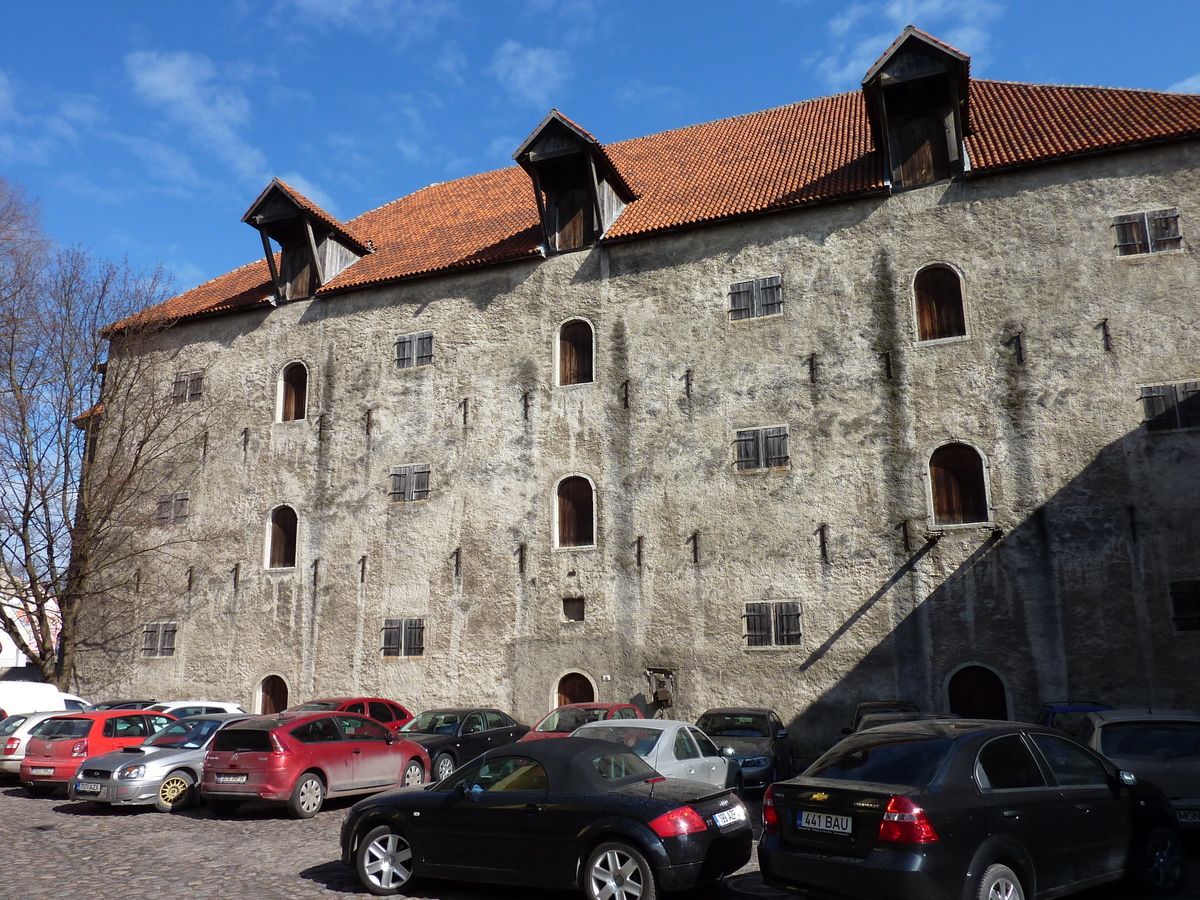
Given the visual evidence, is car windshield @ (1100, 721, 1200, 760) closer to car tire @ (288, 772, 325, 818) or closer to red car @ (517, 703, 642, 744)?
red car @ (517, 703, 642, 744)

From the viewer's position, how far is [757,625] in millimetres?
18016

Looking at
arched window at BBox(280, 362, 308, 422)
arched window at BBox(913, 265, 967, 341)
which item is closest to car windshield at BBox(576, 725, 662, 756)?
arched window at BBox(913, 265, 967, 341)

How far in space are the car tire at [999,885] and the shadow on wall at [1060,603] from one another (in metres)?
10.8

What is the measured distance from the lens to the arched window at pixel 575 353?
2084cm

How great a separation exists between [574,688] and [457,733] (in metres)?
4.10

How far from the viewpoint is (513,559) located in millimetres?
20188

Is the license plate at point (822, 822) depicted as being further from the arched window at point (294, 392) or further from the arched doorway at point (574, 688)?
the arched window at point (294, 392)

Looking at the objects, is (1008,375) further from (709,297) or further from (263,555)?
(263,555)

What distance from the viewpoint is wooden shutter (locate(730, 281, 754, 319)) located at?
19.6 metres

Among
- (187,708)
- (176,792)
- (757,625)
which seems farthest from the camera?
(187,708)

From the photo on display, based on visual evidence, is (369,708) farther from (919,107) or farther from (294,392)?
(919,107)

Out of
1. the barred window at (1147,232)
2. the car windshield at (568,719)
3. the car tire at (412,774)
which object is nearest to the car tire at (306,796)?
the car tire at (412,774)

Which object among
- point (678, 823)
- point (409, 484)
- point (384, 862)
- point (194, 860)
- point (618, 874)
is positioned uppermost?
point (409, 484)

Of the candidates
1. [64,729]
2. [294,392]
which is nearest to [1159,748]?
[64,729]
